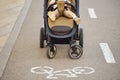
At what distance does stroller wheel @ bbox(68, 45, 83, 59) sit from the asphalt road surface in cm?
6

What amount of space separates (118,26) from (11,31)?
75.1 inches

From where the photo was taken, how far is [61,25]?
4.55 m

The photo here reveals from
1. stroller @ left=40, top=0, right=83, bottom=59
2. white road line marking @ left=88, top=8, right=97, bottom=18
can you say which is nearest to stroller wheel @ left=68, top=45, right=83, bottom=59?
stroller @ left=40, top=0, right=83, bottom=59

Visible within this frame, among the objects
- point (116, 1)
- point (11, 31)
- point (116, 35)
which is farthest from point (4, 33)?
point (116, 1)

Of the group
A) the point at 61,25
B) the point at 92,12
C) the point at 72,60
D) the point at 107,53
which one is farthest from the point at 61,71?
the point at 92,12

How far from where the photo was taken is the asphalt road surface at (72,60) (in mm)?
4098

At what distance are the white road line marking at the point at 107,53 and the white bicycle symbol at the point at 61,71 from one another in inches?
15.0

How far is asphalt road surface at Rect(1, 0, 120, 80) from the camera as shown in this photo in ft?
13.4

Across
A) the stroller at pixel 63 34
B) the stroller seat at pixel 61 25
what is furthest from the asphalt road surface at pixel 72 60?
the stroller seat at pixel 61 25

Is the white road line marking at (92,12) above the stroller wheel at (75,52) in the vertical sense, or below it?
below

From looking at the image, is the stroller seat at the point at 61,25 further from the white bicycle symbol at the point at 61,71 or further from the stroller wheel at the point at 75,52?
the white bicycle symbol at the point at 61,71

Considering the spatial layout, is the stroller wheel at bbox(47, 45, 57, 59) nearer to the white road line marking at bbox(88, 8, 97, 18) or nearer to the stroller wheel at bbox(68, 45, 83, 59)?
the stroller wheel at bbox(68, 45, 83, 59)

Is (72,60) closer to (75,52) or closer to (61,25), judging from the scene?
(75,52)

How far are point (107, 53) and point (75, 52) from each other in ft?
1.67
